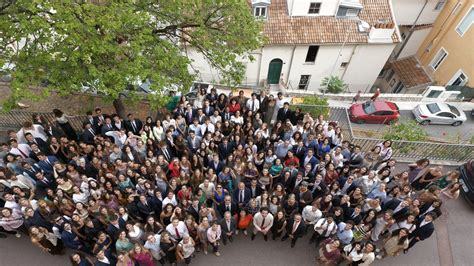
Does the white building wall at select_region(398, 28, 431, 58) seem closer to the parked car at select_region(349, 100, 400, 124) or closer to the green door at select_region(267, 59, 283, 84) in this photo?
the parked car at select_region(349, 100, 400, 124)

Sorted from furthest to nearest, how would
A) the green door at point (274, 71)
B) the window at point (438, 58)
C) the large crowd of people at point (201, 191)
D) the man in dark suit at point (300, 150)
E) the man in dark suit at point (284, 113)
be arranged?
the window at point (438, 58) → the green door at point (274, 71) → the man in dark suit at point (284, 113) → the man in dark suit at point (300, 150) → the large crowd of people at point (201, 191)

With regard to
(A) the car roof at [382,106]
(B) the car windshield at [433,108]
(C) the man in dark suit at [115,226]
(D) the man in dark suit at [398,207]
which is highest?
(B) the car windshield at [433,108]

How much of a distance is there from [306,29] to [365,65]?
5.84 m

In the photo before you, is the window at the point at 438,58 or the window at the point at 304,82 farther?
the window at the point at 438,58

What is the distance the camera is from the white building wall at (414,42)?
28.3 metres

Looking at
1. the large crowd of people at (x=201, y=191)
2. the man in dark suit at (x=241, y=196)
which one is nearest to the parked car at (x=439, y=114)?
the large crowd of people at (x=201, y=191)

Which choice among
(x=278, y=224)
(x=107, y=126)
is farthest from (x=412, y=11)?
(x=107, y=126)

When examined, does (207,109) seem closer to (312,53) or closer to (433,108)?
(312,53)

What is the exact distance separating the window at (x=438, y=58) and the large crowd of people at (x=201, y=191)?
20.3 meters

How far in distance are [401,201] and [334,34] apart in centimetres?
1655

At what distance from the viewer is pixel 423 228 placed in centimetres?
901

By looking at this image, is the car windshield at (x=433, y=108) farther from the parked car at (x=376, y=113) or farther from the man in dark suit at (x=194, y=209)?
the man in dark suit at (x=194, y=209)

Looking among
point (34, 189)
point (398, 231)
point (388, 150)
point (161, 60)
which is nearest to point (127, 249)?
point (34, 189)

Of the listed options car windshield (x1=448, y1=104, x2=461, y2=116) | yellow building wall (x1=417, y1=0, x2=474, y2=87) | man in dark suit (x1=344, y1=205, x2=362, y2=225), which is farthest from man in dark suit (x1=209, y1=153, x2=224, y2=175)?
yellow building wall (x1=417, y1=0, x2=474, y2=87)
